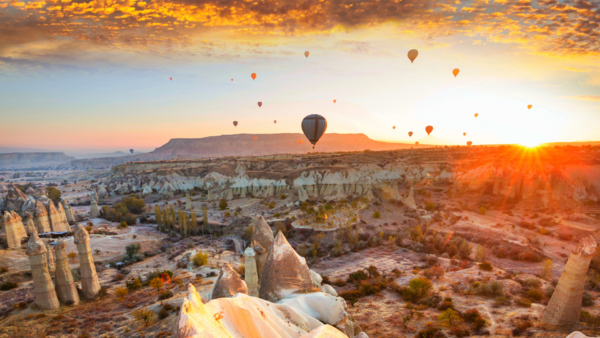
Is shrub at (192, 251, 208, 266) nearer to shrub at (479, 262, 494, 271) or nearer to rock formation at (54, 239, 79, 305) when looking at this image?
rock formation at (54, 239, 79, 305)

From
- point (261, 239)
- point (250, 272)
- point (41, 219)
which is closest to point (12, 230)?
point (41, 219)

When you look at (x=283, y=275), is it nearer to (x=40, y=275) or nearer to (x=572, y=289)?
(x=572, y=289)

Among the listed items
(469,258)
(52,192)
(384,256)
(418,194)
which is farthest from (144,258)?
(52,192)

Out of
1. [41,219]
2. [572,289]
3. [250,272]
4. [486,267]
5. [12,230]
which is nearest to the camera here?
[572,289]

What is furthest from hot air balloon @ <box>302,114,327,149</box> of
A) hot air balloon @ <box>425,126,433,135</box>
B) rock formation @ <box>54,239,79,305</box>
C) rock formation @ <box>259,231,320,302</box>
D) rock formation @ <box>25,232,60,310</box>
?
hot air balloon @ <box>425,126,433,135</box>

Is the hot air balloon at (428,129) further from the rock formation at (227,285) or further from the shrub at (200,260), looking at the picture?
the rock formation at (227,285)

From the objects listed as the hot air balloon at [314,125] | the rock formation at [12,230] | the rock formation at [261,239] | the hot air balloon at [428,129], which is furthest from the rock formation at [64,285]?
the hot air balloon at [428,129]
